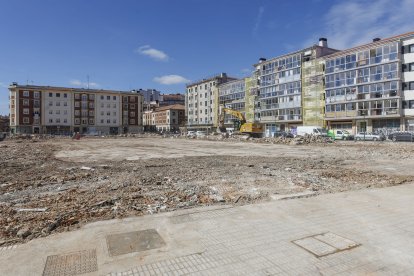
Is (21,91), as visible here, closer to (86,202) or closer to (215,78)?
(215,78)

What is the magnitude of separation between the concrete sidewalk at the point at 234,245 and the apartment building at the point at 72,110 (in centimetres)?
10120

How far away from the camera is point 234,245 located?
512 centimetres

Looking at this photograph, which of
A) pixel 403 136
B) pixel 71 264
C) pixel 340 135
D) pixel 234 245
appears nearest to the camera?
pixel 71 264

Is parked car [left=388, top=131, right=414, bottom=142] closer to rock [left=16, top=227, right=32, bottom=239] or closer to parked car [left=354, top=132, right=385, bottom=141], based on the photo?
parked car [left=354, top=132, right=385, bottom=141]

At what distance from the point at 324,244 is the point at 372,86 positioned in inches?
2282

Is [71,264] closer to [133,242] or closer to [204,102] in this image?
[133,242]

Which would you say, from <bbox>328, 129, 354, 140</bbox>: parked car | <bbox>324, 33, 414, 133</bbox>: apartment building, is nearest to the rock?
<bbox>328, 129, 354, 140</bbox>: parked car

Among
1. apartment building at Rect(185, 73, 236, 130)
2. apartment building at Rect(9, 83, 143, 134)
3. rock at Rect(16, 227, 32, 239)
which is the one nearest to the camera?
rock at Rect(16, 227, 32, 239)

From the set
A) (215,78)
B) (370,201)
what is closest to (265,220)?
(370,201)

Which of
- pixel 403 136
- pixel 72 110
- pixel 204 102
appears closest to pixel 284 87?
pixel 403 136

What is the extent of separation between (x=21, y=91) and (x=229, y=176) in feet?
325

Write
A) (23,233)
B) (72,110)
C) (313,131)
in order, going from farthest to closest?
(72,110) → (313,131) → (23,233)

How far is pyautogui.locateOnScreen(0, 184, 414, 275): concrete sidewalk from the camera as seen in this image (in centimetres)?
434

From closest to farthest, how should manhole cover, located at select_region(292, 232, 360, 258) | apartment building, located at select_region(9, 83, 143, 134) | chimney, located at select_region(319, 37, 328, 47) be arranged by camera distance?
manhole cover, located at select_region(292, 232, 360, 258), chimney, located at select_region(319, 37, 328, 47), apartment building, located at select_region(9, 83, 143, 134)
